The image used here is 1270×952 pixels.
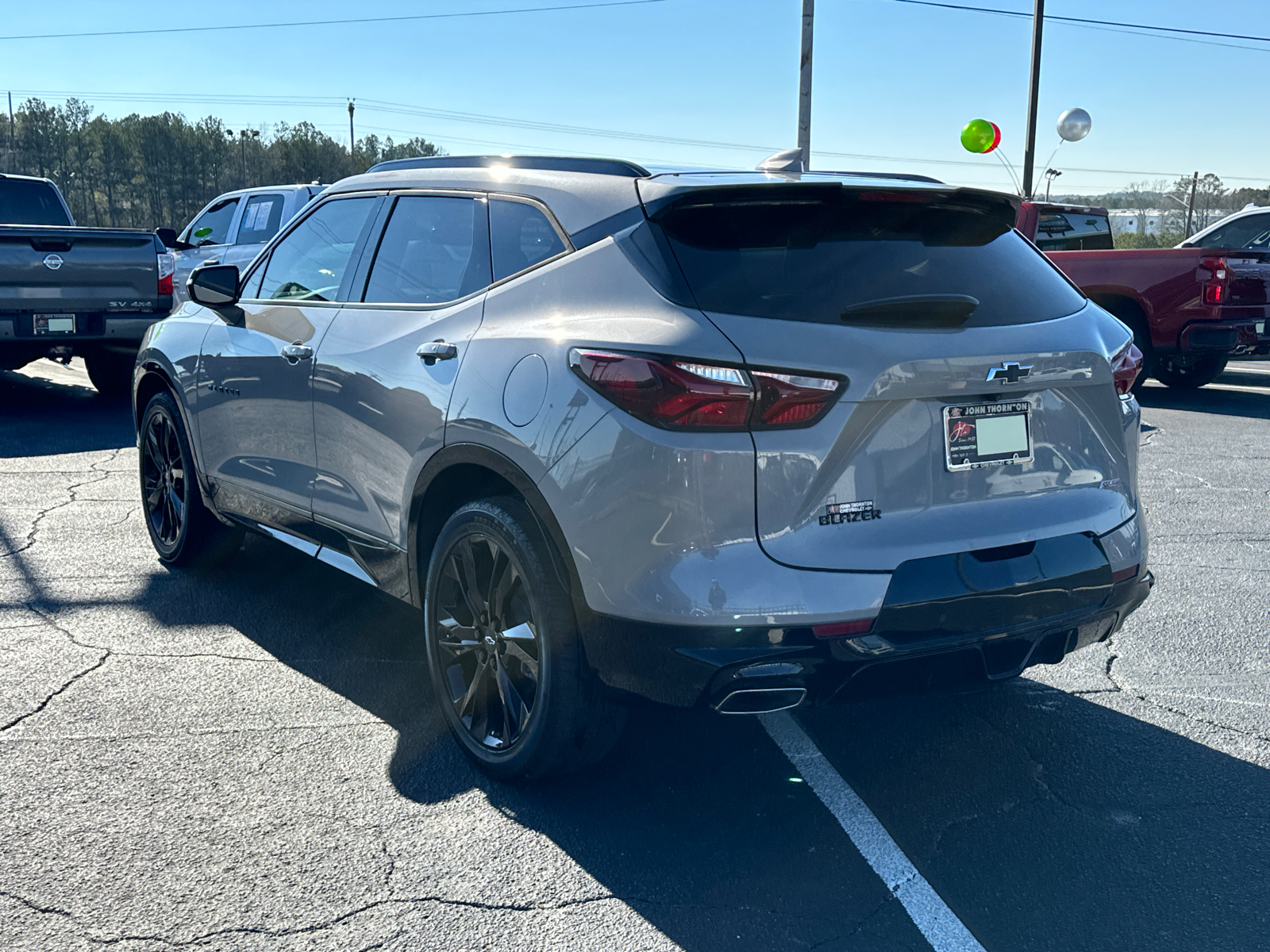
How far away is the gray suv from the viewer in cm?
280

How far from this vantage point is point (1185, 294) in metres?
11.5

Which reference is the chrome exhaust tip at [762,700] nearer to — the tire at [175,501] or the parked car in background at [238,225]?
the tire at [175,501]

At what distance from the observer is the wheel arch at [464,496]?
121 inches

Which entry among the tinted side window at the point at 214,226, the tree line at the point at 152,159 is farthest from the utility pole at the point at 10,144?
the tinted side window at the point at 214,226

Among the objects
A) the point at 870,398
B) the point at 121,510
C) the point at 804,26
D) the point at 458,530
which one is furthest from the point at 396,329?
the point at 804,26

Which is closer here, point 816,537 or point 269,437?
point 816,537

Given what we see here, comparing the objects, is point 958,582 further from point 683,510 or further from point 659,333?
point 659,333

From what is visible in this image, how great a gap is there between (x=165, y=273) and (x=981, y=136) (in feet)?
41.2

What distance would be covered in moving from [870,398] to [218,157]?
326 feet

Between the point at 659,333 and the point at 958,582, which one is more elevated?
the point at 659,333

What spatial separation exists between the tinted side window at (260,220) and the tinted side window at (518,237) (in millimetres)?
11681

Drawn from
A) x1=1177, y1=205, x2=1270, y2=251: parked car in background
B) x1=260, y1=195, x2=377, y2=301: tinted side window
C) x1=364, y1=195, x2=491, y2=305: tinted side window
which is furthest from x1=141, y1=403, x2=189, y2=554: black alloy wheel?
→ x1=1177, y1=205, x2=1270, y2=251: parked car in background

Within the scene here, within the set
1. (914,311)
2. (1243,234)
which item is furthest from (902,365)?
(1243,234)

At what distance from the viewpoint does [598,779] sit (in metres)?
3.49
